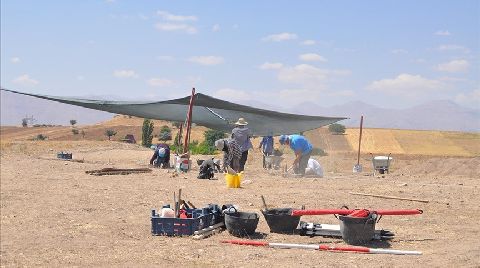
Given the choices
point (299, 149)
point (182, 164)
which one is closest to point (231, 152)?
point (299, 149)

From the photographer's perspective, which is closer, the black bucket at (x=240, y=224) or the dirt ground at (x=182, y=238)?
the dirt ground at (x=182, y=238)

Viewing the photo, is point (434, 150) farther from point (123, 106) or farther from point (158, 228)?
point (158, 228)

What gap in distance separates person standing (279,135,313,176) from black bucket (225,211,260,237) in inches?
308

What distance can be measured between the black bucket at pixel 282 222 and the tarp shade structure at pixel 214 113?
9437mm

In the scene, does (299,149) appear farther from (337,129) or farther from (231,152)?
(337,129)

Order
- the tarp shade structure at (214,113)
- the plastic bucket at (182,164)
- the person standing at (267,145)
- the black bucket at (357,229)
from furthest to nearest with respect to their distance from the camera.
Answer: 1. the person standing at (267,145)
2. the tarp shade structure at (214,113)
3. the plastic bucket at (182,164)
4. the black bucket at (357,229)

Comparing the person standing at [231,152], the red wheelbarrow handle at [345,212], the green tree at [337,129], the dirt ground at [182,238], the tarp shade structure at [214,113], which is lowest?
the dirt ground at [182,238]

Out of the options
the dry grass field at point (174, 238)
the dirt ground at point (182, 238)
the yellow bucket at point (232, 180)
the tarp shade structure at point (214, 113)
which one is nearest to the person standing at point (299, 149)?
the dry grass field at point (174, 238)

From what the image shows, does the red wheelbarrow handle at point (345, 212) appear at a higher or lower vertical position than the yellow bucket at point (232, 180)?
higher

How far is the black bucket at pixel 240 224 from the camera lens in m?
7.78

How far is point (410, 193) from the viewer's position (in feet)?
40.1

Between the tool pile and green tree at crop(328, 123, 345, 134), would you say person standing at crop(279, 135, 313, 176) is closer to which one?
the tool pile

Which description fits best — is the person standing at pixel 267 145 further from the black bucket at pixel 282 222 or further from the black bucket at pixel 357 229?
the black bucket at pixel 357 229

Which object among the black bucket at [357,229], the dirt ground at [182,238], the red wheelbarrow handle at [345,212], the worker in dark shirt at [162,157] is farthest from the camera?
the worker in dark shirt at [162,157]
